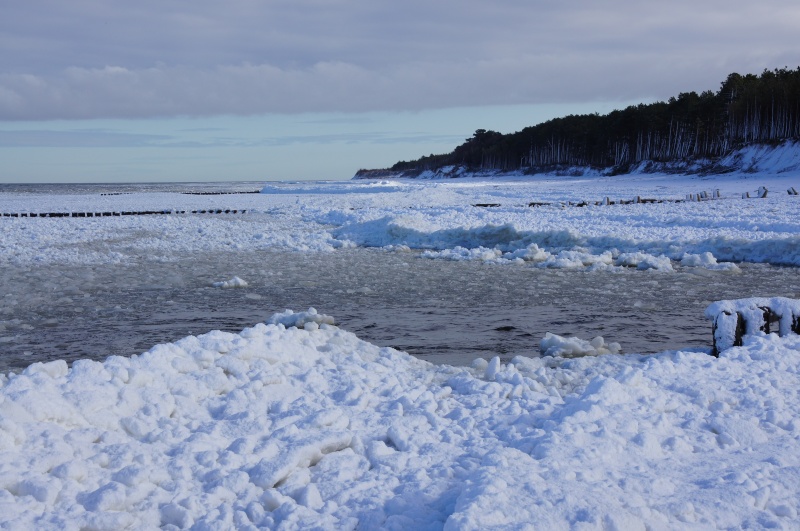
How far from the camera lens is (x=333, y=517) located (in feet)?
13.5

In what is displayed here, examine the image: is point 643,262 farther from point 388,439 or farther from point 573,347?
point 388,439

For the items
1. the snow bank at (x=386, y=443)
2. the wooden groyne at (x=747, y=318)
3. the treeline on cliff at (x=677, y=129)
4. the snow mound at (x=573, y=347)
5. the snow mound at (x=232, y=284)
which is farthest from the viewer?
the treeline on cliff at (x=677, y=129)

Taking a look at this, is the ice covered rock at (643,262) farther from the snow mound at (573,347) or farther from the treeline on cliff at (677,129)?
the treeline on cliff at (677,129)

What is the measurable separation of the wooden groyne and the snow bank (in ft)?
1.69

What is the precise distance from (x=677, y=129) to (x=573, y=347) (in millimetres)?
73052

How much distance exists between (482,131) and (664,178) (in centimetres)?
8311

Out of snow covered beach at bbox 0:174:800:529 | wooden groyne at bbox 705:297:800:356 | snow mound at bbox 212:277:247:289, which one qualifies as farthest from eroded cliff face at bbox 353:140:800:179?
snow covered beach at bbox 0:174:800:529

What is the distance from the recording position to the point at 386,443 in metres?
5.20

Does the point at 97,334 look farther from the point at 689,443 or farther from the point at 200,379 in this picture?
the point at 689,443

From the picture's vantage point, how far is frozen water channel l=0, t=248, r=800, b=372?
29.1 feet

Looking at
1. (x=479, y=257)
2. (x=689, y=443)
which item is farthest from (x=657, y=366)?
(x=479, y=257)

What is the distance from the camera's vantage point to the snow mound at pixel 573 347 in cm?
791

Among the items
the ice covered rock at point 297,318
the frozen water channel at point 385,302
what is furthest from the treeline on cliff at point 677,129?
the ice covered rock at point 297,318

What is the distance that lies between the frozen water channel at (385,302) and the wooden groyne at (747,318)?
957 mm
